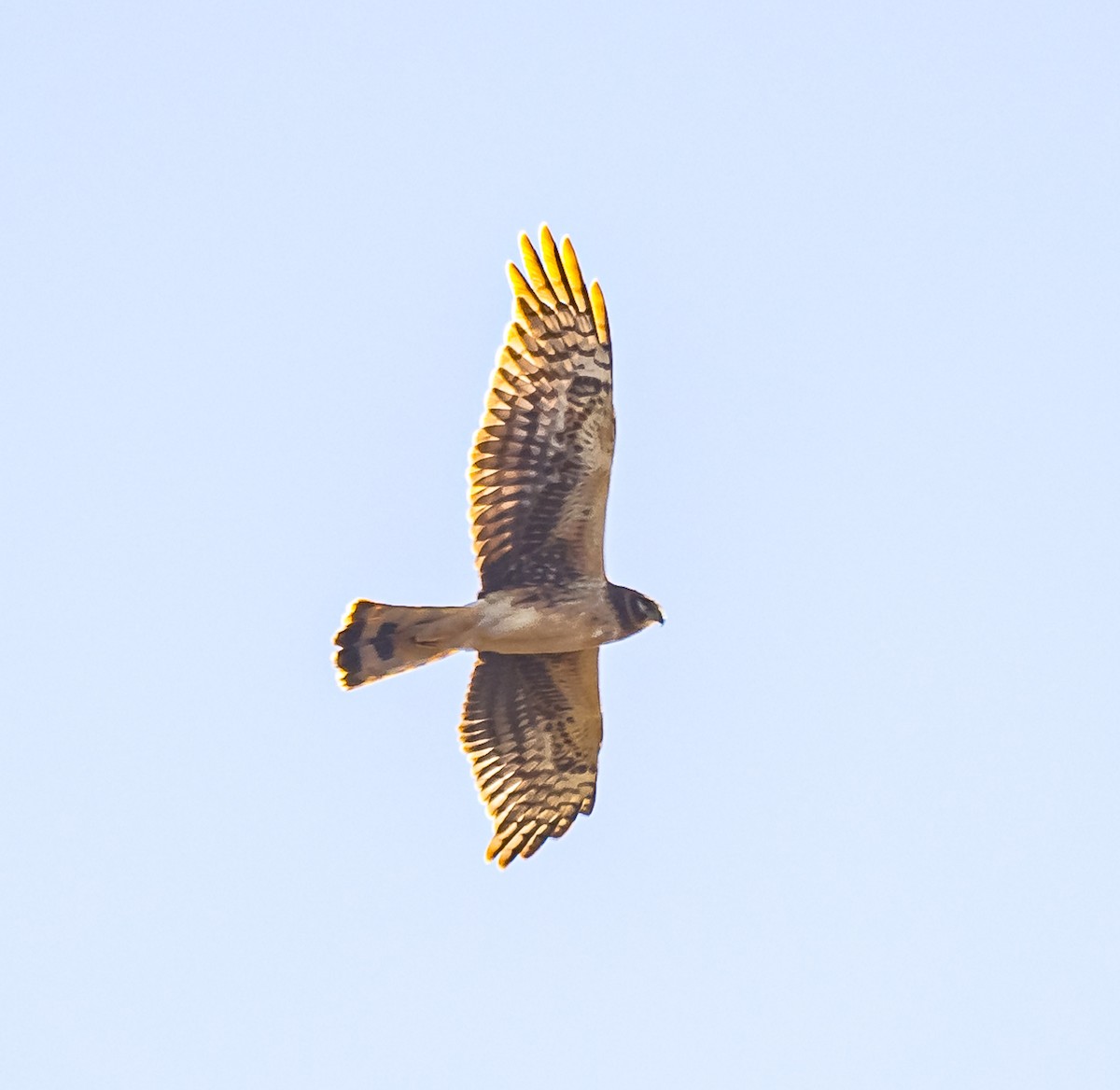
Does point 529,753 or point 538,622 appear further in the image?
point 529,753

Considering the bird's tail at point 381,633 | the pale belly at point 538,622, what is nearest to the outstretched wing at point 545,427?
the pale belly at point 538,622

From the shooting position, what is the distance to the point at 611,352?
42.6ft

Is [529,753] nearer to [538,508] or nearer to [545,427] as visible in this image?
[538,508]

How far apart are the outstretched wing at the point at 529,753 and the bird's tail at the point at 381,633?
902 mm

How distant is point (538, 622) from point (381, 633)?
93cm

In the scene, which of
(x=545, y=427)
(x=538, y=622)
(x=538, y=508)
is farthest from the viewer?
(x=538, y=622)

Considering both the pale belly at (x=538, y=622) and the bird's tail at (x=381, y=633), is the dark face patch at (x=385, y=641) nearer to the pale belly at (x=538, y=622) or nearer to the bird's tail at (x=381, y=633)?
the bird's tail at (x=381, y=633)

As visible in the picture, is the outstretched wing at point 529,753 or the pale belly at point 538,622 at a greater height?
the pale belly at point 538,622

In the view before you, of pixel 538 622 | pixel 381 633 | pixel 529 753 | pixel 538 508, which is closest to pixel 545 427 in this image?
pixel 538 508

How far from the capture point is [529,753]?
14.1 meters

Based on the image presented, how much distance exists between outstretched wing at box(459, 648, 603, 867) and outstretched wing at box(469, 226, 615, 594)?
3.52 feet

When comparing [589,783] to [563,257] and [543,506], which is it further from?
[563,257]

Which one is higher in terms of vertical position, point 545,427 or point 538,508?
point 545,427

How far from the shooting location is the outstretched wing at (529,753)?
14000 millimetres
